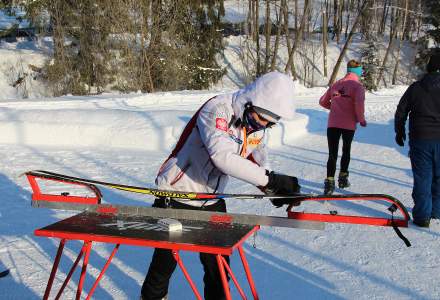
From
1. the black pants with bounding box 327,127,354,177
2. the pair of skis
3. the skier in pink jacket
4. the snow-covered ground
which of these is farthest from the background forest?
the pair of skis

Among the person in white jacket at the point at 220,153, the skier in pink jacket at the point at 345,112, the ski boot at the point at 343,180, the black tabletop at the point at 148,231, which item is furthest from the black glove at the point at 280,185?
the ski boot at the point at 343,180

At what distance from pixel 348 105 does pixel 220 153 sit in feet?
12.7

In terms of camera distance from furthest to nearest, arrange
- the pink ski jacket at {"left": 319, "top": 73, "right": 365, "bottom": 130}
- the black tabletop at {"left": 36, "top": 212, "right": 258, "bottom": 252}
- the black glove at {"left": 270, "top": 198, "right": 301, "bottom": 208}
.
Result: the pink ski jacket at {"left": 319, "top": 73, "right": 365, "bottom": 130} → the black glove at {"left": 270, "top": 198, "right": 301, "bottom": 208} → the black tabletop at {"left": 36, "top": 212, "right": 258, "bottom": 252}

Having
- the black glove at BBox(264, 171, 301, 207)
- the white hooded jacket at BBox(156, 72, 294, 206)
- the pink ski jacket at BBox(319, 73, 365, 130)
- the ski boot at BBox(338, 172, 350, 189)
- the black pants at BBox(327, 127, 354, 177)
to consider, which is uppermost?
the white hooded jacket at BBox(156, 72, 294, 206)

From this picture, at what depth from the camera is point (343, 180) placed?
21.1ft

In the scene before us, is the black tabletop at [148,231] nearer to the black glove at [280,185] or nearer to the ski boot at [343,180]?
the black glove at [280,185]

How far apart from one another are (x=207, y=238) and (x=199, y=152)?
1.73 ft

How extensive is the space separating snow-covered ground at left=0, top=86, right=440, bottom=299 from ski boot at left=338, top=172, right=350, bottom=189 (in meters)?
0.24

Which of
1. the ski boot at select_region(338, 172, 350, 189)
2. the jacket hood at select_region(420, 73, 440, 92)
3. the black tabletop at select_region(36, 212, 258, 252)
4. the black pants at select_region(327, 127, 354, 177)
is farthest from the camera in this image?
the ski boot at select_region(338, 172, 350, 189)

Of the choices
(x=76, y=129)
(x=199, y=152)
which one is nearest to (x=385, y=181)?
(x=199, y=152)

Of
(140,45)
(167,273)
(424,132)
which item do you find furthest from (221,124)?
(140,45)

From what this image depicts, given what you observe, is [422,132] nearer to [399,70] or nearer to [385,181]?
[385,181]

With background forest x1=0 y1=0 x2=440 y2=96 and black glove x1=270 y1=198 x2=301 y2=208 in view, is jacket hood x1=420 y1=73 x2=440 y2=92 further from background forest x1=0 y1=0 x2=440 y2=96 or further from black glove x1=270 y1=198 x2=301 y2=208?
background forest x1=0 y1=0 x2=440 y2=96

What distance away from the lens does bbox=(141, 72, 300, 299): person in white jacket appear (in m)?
2.58
